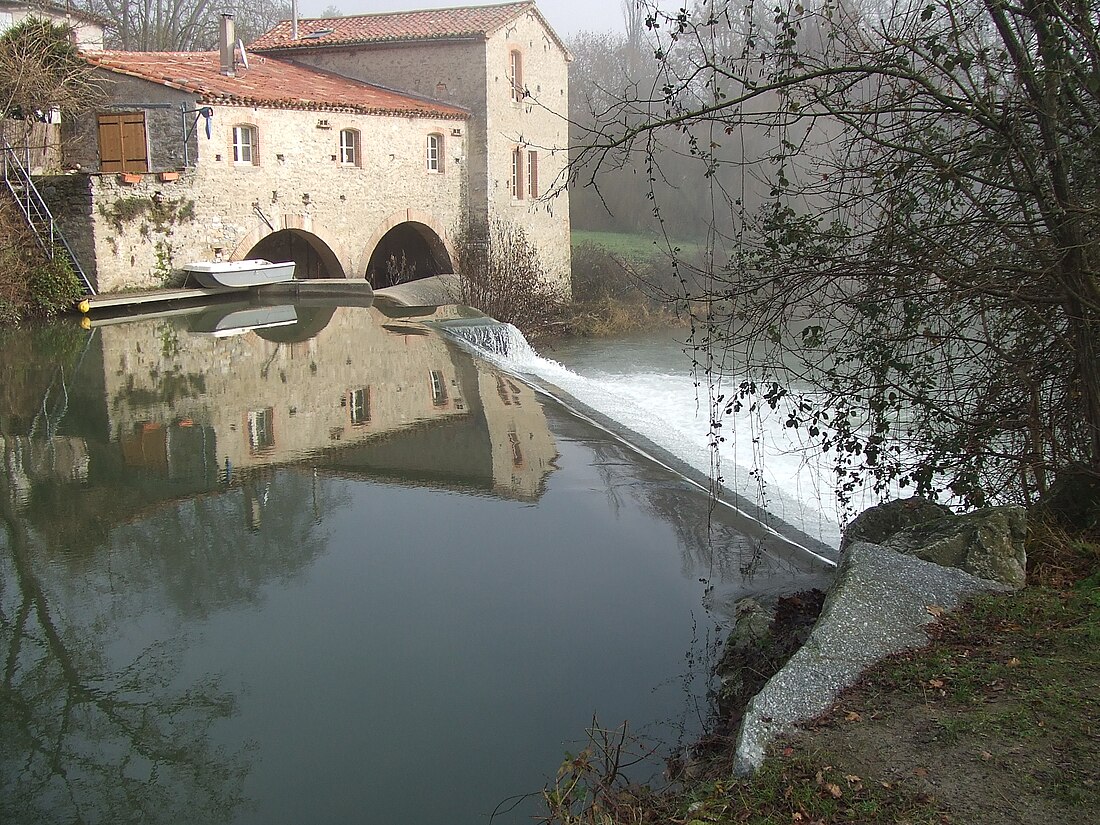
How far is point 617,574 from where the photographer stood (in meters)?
6.79

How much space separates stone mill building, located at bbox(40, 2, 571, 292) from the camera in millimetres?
17719

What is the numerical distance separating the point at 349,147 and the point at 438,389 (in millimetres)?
11361

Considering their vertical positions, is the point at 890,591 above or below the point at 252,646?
above

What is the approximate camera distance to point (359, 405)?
36.1 ft

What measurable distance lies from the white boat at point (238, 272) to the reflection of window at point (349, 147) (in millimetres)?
3119

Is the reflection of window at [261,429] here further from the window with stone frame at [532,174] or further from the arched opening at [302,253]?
the window with stone frame at [532,174]

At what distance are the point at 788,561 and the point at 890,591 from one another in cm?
242

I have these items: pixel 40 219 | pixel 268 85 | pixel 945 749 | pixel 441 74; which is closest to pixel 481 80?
pixel 441 74

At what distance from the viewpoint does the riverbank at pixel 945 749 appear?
319 cm

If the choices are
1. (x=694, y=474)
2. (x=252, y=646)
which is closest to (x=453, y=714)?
(x=252, y=646)

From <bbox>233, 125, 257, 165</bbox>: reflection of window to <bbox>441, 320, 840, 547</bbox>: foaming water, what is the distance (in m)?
5.86

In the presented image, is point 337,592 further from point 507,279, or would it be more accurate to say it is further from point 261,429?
point 507,279

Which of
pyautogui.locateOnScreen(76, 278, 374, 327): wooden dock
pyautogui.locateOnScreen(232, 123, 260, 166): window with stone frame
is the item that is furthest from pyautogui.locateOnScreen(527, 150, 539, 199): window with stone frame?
pyautogui.locateOnScreen(232, 123, 260, 166): window with stone frame

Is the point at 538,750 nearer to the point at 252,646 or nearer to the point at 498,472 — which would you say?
the point at 252,646
